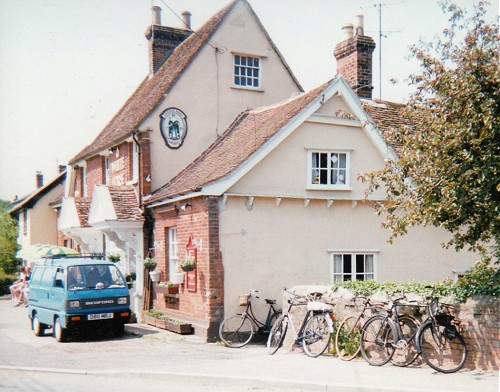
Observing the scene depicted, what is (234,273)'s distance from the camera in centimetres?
1497

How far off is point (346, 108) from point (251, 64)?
5705 millimetres

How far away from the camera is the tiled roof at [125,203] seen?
18359 mm

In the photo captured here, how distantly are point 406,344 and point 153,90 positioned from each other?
13.9 meters

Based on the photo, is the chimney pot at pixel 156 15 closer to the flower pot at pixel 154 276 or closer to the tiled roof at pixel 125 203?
the tiled roof at pixel 125 203

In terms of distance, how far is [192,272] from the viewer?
15.7 m

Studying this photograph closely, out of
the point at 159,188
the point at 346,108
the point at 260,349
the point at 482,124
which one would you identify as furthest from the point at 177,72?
the point at 482,124

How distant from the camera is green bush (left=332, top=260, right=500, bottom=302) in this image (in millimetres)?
9758

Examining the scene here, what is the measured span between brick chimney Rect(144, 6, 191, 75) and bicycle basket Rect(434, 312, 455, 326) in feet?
55.8

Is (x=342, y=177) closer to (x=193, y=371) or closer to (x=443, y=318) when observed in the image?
(x=443, y=318)

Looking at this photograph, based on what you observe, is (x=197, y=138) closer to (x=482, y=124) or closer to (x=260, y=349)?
(x=260, y=349)

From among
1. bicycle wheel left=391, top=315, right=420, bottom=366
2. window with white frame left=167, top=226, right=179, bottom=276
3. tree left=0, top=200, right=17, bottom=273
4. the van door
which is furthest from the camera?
tree left=0, top=200, right=17, bottom=273

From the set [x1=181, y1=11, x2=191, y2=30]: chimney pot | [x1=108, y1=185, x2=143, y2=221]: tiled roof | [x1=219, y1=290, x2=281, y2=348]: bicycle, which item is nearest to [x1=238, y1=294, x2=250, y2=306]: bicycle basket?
[x1=219, y1=290, x2=281, y2=348]: bicycle

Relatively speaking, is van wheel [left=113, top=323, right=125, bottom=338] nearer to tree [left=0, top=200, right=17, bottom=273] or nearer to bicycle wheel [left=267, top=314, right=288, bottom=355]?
bicycle wheel [left=267, top=314, right=288, bottom=355]

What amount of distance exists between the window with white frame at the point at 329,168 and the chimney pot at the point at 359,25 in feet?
16.9
